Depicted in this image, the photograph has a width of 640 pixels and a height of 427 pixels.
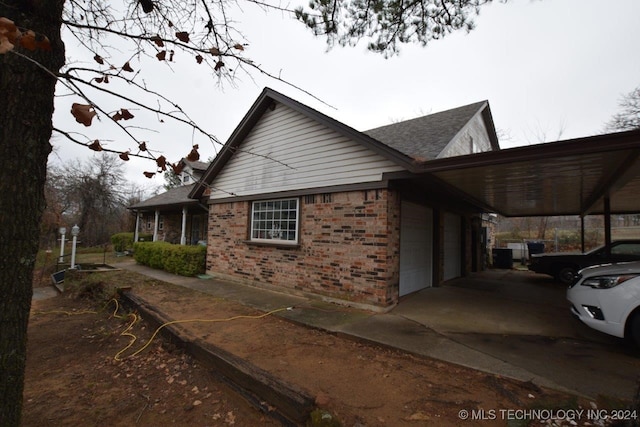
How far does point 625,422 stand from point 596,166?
12.7ft

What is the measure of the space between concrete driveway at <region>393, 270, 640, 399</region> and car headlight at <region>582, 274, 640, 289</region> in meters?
0.87

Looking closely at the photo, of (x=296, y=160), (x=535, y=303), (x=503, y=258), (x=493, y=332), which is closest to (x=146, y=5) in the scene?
(x=296, y=160)

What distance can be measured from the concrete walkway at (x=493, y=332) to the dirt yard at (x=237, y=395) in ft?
0.99

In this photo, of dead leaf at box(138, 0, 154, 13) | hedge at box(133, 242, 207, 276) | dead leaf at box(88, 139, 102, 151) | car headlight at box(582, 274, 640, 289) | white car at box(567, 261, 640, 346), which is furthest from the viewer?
hedge at box(133, 242, 207, 276)

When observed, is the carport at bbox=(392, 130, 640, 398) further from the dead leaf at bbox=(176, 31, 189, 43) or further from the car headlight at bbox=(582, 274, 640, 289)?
the dead leaf at bbox=(176, 31, 189, 43)

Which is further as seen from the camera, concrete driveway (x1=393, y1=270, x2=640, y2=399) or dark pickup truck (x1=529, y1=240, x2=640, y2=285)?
dark pickup truck (x1=529, y1=240, x2=640, y2=285)

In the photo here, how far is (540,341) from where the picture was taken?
4312mm

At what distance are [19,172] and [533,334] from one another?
637 cm

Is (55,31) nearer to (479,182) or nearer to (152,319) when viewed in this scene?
(152,319)

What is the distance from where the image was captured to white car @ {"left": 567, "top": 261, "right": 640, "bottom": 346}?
3752 millimetres

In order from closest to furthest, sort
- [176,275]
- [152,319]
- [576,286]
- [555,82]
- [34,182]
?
[34,182], [576,286], [152,319], [176,275], [555,82]

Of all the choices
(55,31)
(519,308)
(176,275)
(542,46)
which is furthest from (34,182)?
(176,275)

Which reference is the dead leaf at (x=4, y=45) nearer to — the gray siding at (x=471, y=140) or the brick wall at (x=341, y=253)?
the brick wall at (x=341, y=253)

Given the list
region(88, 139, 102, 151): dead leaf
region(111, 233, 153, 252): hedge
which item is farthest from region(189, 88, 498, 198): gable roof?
region(111, 233, 153, 252): hedge
